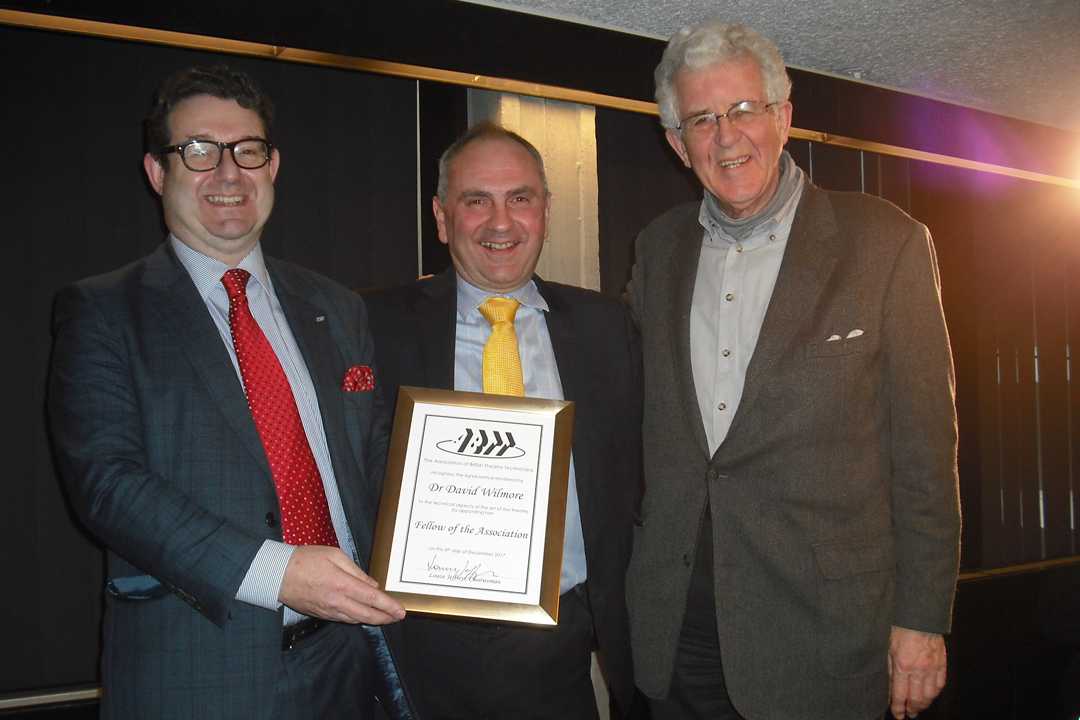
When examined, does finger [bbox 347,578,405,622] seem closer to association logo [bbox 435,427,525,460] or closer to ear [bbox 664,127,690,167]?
association logo [bbox 435,427,525,460]

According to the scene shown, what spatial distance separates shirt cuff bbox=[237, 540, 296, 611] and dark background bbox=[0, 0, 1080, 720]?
1.55 meters

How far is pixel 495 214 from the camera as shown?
193cm

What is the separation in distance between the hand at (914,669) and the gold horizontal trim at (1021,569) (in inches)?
118

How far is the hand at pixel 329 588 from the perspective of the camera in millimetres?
1369

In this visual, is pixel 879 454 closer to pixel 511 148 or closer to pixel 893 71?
pixel 511 148

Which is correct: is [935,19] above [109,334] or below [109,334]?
above

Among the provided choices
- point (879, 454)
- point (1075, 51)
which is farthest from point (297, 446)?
point (1075, 51)

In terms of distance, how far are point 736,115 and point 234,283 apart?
3.92 ft

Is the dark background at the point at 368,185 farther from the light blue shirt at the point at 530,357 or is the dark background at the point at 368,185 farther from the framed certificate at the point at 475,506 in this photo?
the framed certificate at the point at 475,506

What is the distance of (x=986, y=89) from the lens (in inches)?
160

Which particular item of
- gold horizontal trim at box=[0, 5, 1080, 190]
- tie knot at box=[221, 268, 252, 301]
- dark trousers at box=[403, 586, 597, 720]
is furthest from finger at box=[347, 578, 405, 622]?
gold horizontal trim at box=[0, 5, 1080, 190]

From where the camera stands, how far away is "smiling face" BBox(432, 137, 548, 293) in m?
1.93

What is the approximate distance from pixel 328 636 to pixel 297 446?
39 centimetres
